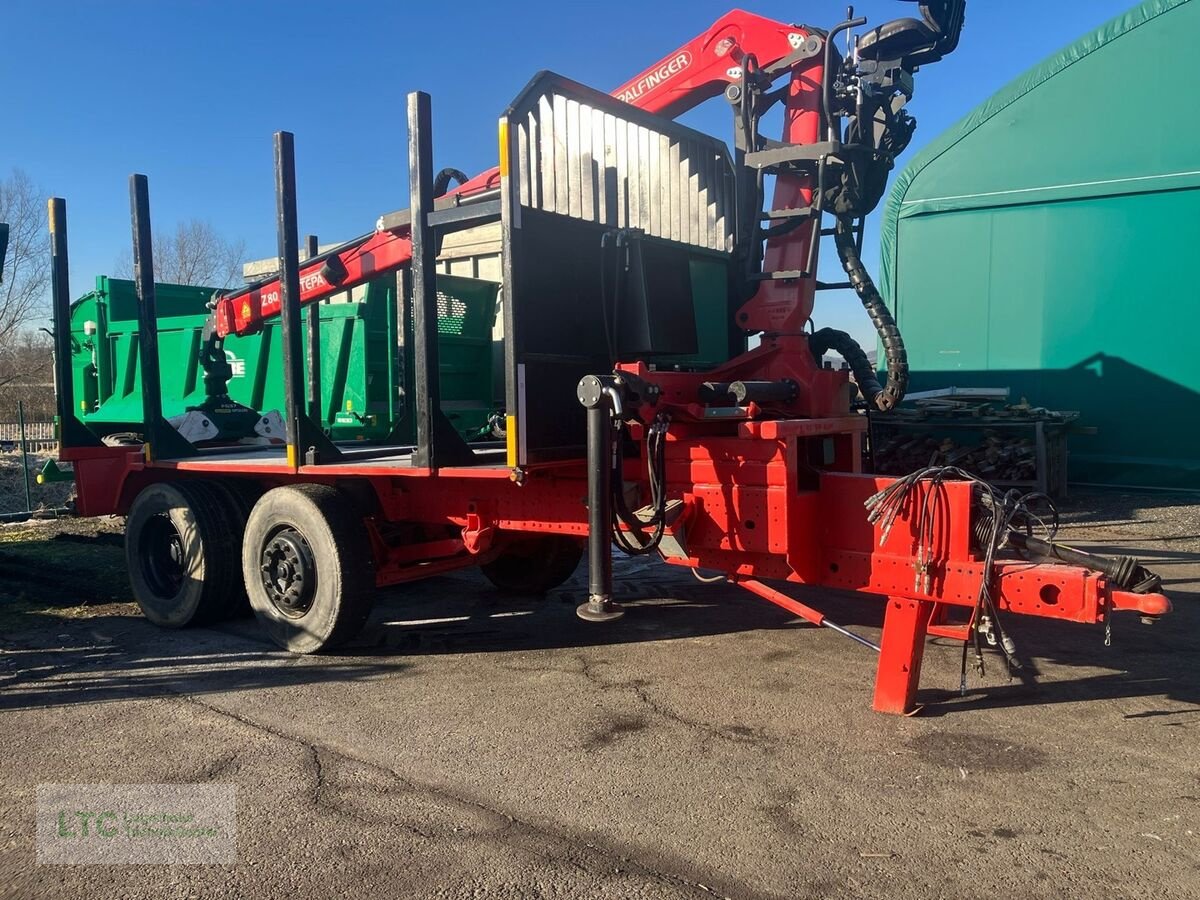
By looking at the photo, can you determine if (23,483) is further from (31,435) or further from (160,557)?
(160,557)

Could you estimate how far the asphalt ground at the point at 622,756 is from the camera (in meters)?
3.20

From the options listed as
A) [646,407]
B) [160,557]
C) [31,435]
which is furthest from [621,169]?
[31,435]

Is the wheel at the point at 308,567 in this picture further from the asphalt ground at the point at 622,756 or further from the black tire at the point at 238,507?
the black tire at the point at 238,507

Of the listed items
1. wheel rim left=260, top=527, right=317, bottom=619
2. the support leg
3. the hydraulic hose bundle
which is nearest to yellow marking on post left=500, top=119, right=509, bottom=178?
the hydraulic hose bundle

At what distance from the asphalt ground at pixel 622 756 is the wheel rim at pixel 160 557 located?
433 mm

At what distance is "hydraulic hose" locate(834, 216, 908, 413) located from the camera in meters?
5.30

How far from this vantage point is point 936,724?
4.48 m

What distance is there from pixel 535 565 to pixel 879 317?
3.43 meters

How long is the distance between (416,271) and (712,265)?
2182mm

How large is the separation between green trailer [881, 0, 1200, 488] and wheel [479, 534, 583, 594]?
913 centimetres

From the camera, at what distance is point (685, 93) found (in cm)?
636

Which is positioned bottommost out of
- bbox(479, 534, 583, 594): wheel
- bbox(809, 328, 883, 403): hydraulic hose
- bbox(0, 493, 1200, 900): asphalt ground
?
bbox(0, 493, 1200, 900): asphalt ground

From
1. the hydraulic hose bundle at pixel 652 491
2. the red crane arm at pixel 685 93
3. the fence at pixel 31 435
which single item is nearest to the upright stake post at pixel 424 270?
the red crane arm at pixel 685 93

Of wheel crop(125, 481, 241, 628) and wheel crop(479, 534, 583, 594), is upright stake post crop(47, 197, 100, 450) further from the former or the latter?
wheel crop(479, 534, 583, 594)
